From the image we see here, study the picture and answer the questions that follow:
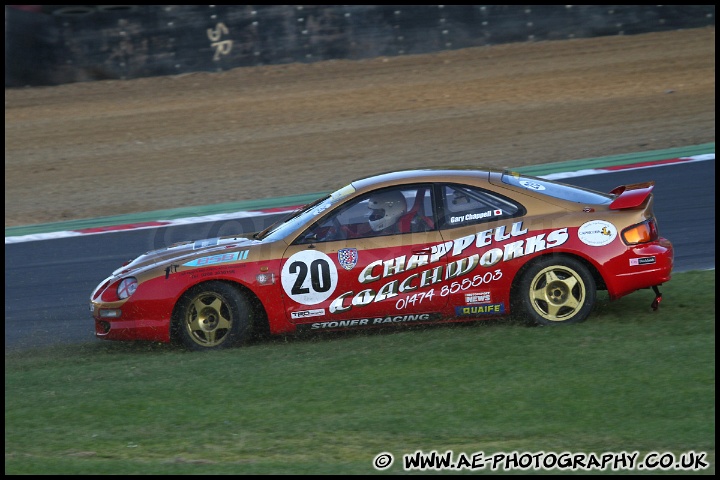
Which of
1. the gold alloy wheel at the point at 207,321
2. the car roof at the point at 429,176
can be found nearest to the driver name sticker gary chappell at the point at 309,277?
the gold alloy wheel at the point at 207,321

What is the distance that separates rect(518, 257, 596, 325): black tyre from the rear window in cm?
51

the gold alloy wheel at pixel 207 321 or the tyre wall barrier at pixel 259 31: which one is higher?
the tyre wall barrier at pixel 259 31

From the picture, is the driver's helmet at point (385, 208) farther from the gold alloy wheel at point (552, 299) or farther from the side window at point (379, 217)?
the gold alloy wheel at point (552, 299)

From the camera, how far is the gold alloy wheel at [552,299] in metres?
7.05

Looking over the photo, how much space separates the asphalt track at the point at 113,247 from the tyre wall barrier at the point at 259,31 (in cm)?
857

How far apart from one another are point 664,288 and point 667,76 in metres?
12.0

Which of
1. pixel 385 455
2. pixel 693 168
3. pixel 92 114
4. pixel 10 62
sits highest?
pixel 10 62

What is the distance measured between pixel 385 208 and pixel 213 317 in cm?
155

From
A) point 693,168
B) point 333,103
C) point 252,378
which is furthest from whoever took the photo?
point 333,103

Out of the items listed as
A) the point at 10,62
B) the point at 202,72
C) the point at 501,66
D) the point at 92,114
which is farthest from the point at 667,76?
the point at 10,62

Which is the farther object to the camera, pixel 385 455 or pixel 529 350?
pixel 529 350

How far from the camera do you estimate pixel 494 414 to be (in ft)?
17.7

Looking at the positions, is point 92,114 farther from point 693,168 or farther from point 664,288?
point 664,288
